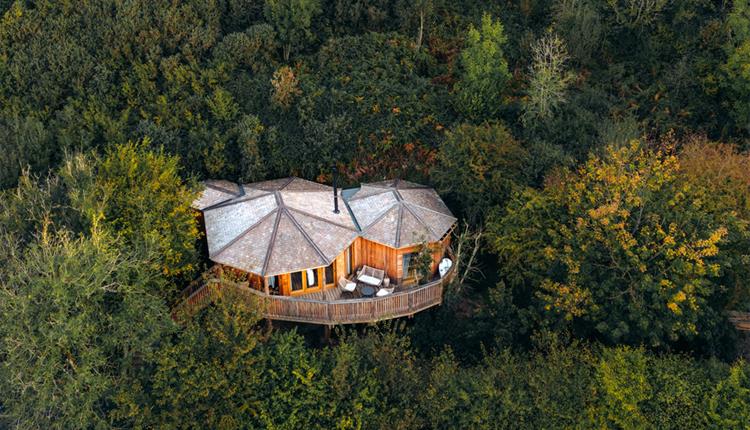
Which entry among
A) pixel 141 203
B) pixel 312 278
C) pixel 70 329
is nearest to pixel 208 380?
Answer: pixel 70 329

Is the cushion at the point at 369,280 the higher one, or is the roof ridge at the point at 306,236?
the roof ridge at the point at 306,236

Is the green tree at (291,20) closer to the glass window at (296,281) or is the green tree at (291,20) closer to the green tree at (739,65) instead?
the glass window at (296,281)

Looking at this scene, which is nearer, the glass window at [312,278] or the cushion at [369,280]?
the glass window at [312,278]

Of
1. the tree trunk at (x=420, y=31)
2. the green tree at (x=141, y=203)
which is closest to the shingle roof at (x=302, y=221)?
the green tree at (x=141, y=203)

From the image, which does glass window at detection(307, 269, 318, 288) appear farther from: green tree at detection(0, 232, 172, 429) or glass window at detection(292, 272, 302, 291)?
green tree at detection(0, 232, 172, 429)

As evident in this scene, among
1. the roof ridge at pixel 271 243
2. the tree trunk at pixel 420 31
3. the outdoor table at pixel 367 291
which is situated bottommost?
the outdoor table at pixel 367 291

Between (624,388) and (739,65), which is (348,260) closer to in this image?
(624,388)
